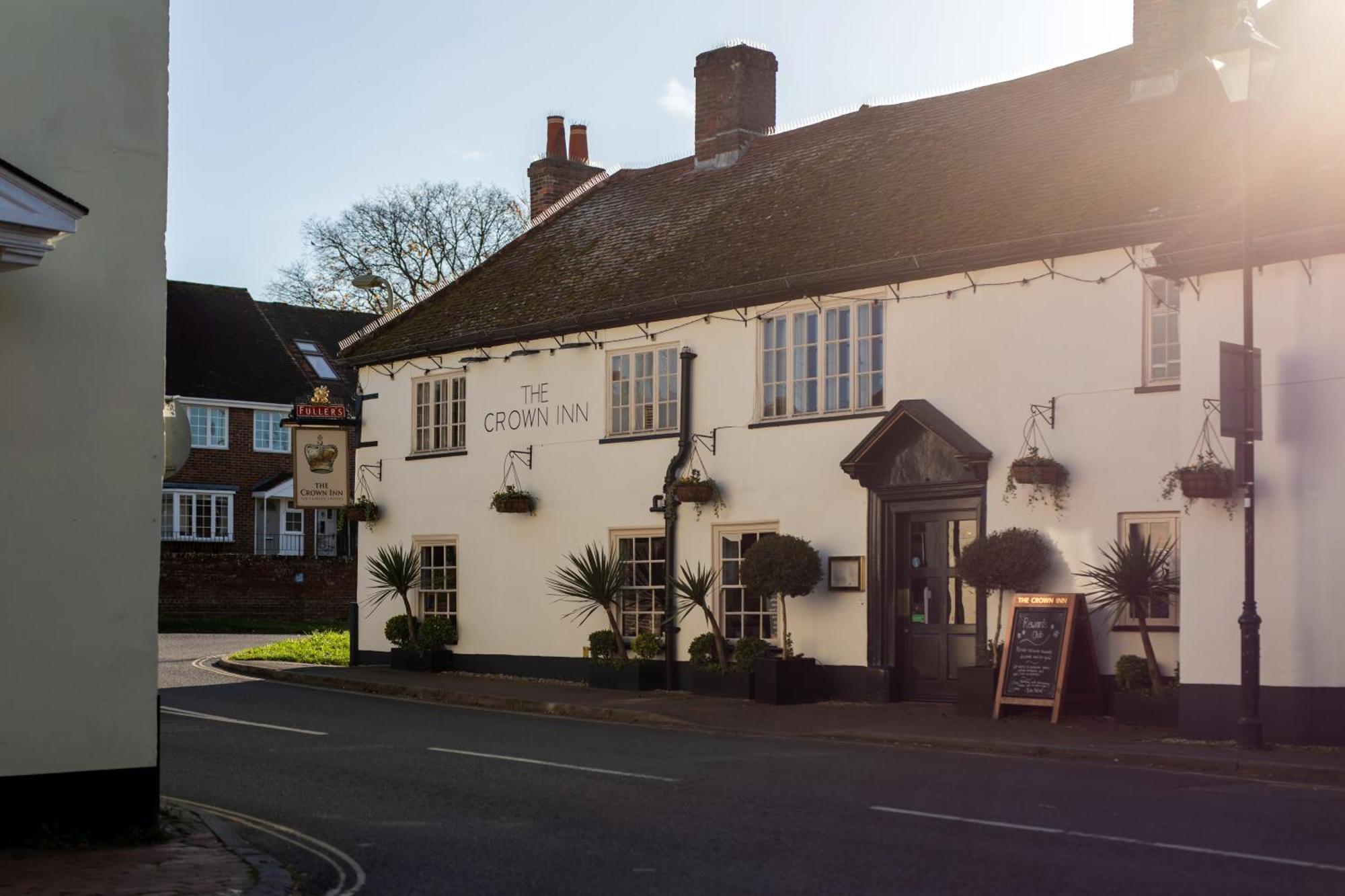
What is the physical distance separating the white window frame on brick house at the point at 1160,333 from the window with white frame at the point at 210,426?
36630mm

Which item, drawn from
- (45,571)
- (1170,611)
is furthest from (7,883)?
(1170,611)

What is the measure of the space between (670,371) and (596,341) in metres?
1.55

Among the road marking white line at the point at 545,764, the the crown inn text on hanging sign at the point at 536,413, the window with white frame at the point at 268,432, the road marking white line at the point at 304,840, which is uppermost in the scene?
the window with white frame at the point at 268,432

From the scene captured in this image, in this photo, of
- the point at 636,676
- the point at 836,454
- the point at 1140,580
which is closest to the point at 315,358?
the point at 636,676

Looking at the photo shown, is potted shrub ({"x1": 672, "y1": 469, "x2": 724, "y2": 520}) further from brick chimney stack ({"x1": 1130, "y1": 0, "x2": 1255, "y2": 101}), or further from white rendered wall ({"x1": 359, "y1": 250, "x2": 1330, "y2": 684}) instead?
brick chimney stack ({"x1": 1130, "y1": 0, "x2": 1255, "y2": 101})

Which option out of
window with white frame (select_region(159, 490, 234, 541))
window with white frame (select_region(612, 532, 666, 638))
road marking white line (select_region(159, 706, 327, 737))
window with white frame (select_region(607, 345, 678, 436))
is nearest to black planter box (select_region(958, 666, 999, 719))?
window with white frame (select_region(612, 532, 666, 638))

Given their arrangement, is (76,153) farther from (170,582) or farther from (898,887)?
(170,582)

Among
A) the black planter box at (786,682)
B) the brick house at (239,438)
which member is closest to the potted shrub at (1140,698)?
the black planter box at (786,682)

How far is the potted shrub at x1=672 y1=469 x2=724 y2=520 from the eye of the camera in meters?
21.2

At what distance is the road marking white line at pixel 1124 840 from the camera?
27.9 ft

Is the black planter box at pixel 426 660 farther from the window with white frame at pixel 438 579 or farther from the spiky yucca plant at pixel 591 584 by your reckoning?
the spiky yucca plant at pixel 591 584

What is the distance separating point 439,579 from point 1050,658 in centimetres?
1201

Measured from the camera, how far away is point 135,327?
9055mm

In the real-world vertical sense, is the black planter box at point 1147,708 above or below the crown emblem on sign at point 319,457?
below
